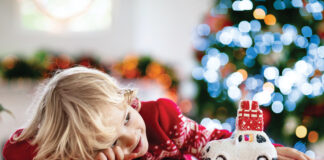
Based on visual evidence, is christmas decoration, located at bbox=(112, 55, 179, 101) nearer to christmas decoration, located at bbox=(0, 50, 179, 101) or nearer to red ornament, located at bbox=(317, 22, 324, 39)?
christmas decoration, located at bbox=(0, 50, 179, 101)

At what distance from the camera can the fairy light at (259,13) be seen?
179 centimetres

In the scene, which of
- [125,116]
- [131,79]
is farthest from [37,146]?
→ [131,79]

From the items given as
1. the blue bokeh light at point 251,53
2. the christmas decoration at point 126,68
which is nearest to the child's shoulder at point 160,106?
the blue bokeh light at point 251,53

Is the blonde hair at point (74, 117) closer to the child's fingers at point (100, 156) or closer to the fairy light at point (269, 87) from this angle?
the child's fingers at point (100, 156)

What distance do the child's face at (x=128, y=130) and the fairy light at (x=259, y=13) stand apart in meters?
1.27

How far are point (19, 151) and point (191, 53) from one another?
191 cm

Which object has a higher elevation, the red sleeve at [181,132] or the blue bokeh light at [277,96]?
the red sleeve at [181,132]

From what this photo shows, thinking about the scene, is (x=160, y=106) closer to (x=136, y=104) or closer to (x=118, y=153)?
(x=136, y=104)

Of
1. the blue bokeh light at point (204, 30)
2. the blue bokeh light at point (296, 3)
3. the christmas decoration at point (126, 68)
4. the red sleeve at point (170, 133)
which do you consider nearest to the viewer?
the red sleeve at point (170, 133)

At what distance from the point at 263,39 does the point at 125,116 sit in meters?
1.29

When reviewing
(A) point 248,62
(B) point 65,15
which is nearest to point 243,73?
(A) point 248,62

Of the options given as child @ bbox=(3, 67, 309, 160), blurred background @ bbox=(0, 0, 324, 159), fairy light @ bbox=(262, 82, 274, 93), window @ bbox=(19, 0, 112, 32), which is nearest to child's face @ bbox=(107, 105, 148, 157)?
child @ bbox=(3, 67, 309, 160)

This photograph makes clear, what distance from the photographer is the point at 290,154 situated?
28.1 inches

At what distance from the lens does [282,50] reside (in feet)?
5.85
